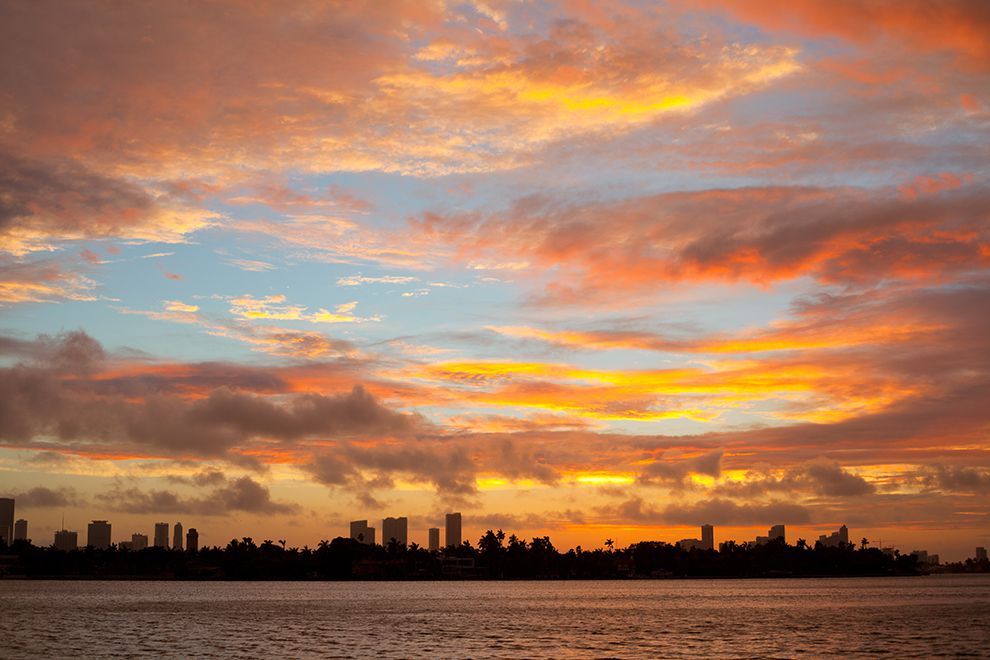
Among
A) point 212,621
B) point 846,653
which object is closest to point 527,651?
point 846,653

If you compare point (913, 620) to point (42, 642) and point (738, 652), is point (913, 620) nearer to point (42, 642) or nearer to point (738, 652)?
point (738, 652)

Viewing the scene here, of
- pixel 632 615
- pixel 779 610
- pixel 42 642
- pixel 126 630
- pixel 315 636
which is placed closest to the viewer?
pixel 42 642

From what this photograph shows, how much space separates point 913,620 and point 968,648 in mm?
52274

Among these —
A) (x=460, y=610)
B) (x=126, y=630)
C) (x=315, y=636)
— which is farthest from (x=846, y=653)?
(x=460, y=610)

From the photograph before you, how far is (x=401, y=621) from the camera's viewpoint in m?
150

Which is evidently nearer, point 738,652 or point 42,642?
point 738,652

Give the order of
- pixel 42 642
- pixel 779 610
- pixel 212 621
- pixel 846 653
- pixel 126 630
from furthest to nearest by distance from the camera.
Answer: pixel 779 610
pixel 212 621
pixel 126 630
pixel 42 642
pixel 846 653

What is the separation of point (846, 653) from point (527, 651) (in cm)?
2984

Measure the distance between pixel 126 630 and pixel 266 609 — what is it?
65.6 meters

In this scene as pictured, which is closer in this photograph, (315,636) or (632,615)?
(315,636)

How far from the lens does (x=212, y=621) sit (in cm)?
14550

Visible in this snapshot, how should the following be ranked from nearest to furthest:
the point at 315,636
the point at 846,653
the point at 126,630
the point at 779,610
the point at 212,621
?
the point at 846,653 < the point at 315,636 < the point at 126,630 < the point at 212,621 < the point at 779,610

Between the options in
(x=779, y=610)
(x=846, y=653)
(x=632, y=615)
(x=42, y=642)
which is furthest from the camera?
(x=779, y=610)

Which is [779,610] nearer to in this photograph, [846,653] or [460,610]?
[460,610]
